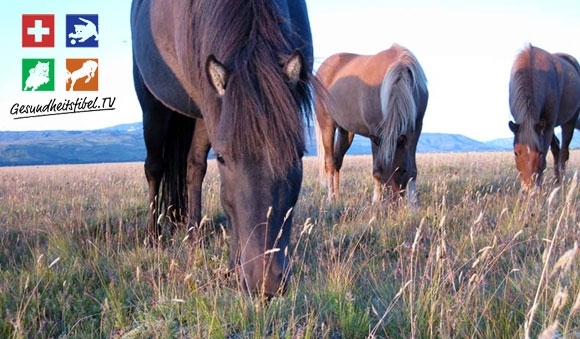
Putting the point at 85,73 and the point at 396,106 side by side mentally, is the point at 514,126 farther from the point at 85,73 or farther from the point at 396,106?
the point at 85,73

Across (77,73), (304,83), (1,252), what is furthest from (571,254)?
(77,73)

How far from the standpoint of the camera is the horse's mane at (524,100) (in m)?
7.36

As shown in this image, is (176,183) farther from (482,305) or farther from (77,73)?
(77,73)

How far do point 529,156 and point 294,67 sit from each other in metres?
5.58

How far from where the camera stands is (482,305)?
8.38 feet

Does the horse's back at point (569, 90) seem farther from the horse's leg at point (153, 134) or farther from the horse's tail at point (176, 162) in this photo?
the horse's leg at point (153, 134)

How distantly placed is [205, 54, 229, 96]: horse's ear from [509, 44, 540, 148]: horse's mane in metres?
5.81

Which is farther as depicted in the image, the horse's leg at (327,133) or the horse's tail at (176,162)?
the horse's leg at (327,133)

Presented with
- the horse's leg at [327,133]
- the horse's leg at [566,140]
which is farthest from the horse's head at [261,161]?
the horse's leg at [566,140]

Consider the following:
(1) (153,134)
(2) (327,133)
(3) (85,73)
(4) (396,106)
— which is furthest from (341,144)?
(3) (85,73)

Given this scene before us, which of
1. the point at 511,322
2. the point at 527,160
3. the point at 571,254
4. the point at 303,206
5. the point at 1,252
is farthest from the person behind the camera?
the point at 527,160

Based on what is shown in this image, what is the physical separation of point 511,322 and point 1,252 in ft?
12.3

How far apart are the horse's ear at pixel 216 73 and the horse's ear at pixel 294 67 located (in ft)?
1.06

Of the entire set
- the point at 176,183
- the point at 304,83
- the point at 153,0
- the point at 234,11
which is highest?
the point at 153,0
